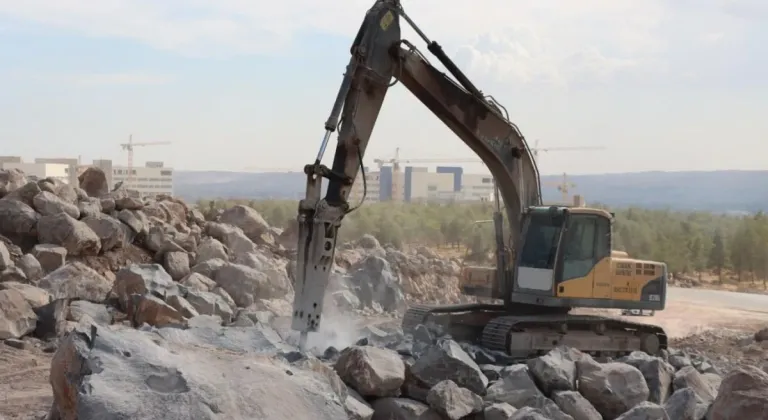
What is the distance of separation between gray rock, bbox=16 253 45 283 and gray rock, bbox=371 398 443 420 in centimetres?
866

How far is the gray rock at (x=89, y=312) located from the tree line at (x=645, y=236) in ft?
52.7

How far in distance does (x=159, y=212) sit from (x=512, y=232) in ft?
32.4

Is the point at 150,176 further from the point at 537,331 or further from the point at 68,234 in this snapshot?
the point at 537,331

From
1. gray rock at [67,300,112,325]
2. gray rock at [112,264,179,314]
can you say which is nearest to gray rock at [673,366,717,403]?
gray rock at [112,264,179,314]

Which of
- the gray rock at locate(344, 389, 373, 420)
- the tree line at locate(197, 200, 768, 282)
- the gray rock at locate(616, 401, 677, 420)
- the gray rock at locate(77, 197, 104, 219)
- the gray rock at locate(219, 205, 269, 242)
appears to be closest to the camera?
the gray rock at locate(344, 389, 373, 420)

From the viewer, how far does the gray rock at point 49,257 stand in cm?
1558

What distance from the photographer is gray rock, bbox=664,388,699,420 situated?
7.91m

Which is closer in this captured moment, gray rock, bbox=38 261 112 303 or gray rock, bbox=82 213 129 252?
gray rock, bbox=38 261 112 303

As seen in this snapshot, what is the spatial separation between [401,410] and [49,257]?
31.5 feet

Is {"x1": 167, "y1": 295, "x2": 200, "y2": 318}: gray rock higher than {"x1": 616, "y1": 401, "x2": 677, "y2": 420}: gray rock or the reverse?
the reverse

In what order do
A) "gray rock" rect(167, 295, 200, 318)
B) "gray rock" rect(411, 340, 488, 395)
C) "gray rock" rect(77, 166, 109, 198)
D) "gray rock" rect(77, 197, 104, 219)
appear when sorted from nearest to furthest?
"gray rock" rect(411, 340, 488, 395)
"gray rock" rect(167, 295, 200, 318)
"gray rock" rect(77, 197, 104, 219)
"gray rock" rect(77, 166, 109, 198)

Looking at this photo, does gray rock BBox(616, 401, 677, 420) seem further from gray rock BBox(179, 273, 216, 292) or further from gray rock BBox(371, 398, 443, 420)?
gray rock BBox(179, 273, 216, 292)

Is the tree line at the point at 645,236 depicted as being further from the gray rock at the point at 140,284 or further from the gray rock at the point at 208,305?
the gray rock at the point at 140,284

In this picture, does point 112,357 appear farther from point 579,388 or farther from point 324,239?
point 579,388
